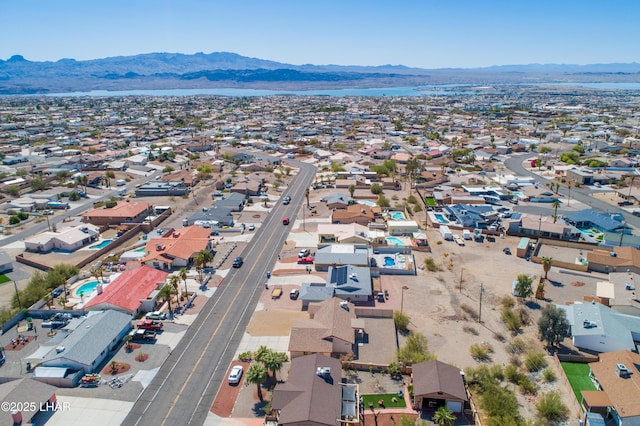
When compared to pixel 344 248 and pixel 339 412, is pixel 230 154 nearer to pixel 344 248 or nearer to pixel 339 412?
pixel 344 248

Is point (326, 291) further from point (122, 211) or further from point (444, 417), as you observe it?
point (122, 211)

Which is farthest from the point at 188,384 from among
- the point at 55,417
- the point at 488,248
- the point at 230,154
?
the point at 230,154

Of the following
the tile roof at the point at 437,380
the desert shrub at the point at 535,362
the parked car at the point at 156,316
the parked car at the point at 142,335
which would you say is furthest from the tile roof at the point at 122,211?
the desert shrub at the point at 535,362

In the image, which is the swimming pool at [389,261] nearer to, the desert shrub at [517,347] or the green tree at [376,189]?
the desert shrub at [517,347]

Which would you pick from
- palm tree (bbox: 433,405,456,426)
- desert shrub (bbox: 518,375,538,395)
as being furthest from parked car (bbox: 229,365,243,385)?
desert shrub (bbox: 518,375,538,395)

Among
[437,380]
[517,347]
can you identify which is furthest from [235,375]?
[517,347]
